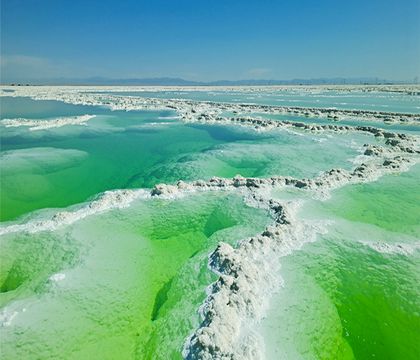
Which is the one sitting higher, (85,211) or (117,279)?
(117,279)

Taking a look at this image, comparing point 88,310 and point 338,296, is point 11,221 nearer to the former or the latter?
point 88,310

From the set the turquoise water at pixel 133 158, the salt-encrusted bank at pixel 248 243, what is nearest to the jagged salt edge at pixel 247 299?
the salt-encrusted bank at pixel 248 243

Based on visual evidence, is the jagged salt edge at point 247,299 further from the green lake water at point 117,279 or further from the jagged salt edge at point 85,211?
the jagged salt edge at point 85,211

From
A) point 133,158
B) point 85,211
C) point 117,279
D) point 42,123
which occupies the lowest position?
point 42,123

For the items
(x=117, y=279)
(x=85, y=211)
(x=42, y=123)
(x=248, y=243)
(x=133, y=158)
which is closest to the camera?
(x=117, y=279)

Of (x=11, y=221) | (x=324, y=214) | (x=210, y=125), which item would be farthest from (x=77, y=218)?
(x=210, y=125)

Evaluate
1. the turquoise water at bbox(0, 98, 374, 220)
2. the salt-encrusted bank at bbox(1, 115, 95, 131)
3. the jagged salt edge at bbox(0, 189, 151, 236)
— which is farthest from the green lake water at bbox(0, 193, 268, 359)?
the salt-encrusted bank at bbox(1, 115, 95, 131)

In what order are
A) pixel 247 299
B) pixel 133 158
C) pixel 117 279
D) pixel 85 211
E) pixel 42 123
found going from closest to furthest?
pixel 247 299, pixel 117 279, pixel 85 211, pixel 133 158, pixel 42 123

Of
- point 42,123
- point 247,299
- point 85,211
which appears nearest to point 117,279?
point 247,299

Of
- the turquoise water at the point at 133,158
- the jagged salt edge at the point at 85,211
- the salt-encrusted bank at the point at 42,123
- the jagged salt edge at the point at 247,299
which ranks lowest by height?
the salt-encrusted bank at the point at 42,123

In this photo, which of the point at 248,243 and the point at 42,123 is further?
the point at 42,123

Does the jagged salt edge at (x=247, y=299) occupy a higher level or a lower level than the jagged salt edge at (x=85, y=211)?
higher

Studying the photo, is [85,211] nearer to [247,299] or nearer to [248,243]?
[248,243]
